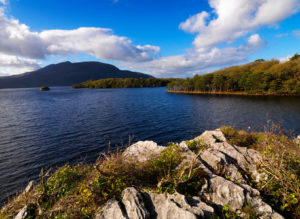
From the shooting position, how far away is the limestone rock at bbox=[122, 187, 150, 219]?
5.28 m

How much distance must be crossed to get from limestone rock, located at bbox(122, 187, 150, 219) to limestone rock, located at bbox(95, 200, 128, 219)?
0.28 metres

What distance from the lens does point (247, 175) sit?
773 centimetres

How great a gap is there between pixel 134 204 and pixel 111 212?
3.03ft

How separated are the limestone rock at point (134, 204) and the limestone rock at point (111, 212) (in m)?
0.28

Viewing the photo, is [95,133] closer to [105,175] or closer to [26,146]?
[26,146]

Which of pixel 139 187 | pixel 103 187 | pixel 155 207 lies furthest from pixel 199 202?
pixel 103 187

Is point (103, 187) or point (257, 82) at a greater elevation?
point (257, 82)

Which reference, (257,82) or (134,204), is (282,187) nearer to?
(134,204)

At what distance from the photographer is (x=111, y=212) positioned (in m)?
5.41

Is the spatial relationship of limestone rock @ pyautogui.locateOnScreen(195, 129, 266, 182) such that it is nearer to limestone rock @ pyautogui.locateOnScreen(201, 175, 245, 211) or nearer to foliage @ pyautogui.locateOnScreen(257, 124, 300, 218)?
foliage @ pyautogui.locateOnScreen(257, 124, 300, 218)

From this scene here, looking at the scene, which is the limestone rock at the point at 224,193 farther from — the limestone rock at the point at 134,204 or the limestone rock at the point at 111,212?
the limestone rock at the point at 111,212

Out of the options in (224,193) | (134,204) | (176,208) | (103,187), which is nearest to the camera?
(176,208)

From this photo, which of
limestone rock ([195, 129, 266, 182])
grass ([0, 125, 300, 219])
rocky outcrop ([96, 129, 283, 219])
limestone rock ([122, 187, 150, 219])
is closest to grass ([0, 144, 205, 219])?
grass ([0, 125, 300, 219])

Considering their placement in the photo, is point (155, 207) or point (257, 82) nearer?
point (155, 207)
